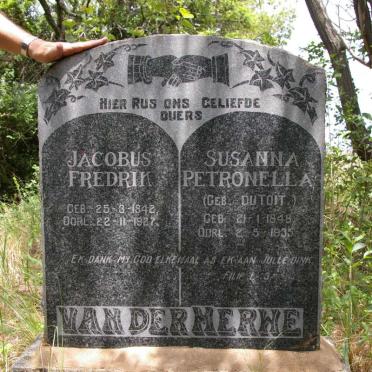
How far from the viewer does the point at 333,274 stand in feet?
10.5

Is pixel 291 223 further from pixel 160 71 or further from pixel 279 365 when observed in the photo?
pixel 160 71

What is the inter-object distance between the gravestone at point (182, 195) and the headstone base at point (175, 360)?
6 centimetres

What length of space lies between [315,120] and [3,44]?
172cm

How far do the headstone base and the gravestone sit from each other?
0.19 feet

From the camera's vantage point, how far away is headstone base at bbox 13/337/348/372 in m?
2.37

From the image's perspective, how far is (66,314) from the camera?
2592 mm

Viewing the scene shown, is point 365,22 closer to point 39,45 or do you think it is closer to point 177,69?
point 177,69

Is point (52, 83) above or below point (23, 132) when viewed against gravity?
below

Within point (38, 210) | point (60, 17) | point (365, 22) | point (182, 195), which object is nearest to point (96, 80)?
point (182, 195)

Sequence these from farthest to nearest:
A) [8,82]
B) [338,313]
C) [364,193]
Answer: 1. [8,82]
2. [364,193]
3. [338,313]

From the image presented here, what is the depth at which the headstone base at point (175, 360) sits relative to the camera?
2367 millimetres

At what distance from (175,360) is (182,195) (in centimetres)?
84

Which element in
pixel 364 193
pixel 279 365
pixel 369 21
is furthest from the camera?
pixel 369 21

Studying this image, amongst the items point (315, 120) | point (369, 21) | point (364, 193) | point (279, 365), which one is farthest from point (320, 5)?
point (279, 365)
